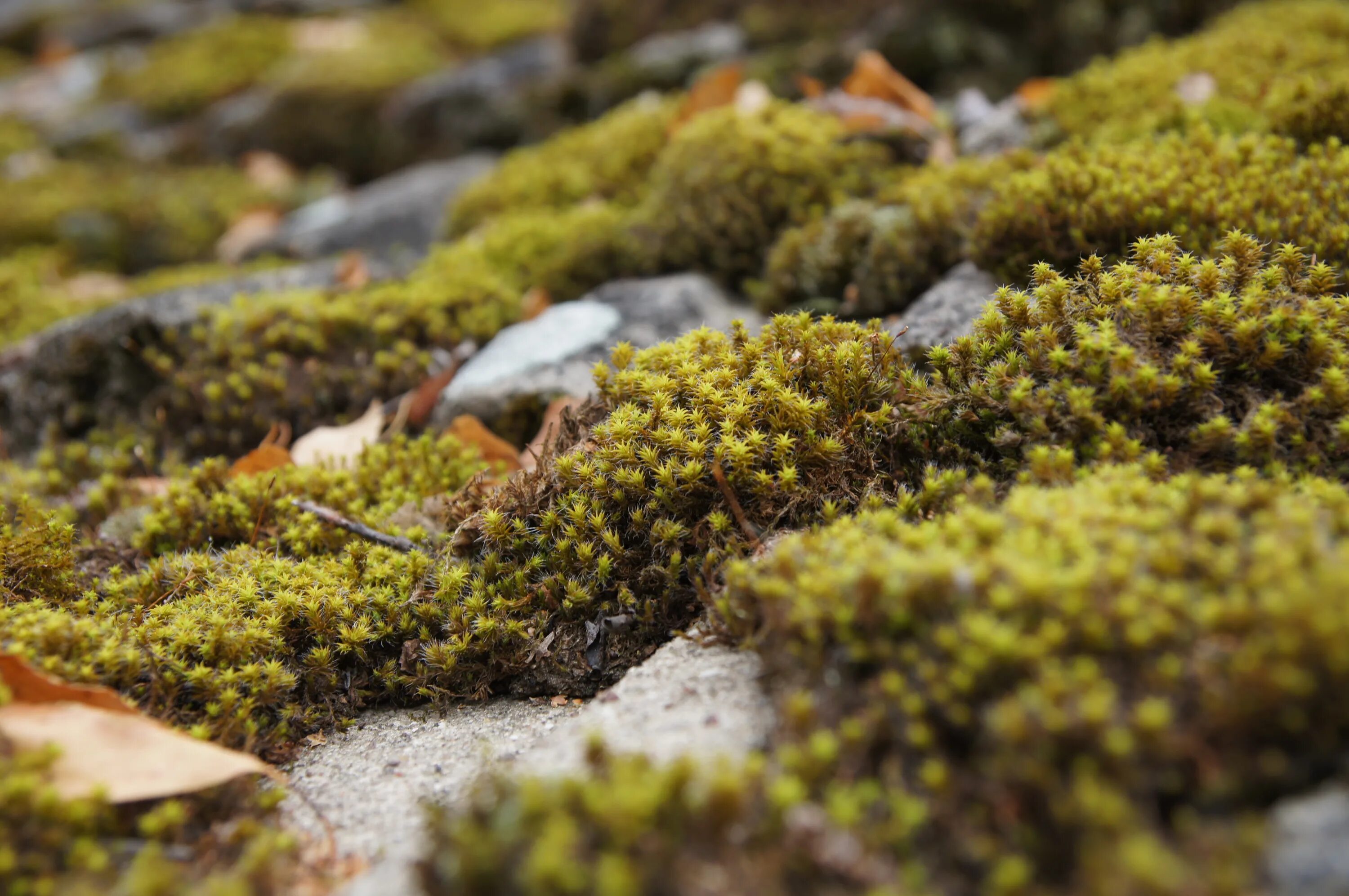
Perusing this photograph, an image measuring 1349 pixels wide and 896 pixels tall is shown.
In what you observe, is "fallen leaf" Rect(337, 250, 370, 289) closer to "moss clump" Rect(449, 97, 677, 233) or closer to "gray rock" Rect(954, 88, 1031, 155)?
"moss clump" Rect(449, 97, 677, 233)

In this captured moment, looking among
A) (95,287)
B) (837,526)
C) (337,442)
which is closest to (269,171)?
(95,287)

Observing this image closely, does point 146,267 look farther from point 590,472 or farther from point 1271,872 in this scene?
point 1271,872

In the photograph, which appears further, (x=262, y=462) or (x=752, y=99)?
(x=752, y=99)

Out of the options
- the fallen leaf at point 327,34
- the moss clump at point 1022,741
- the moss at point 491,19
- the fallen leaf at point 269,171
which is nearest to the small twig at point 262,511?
the moss clump at point 1022,741

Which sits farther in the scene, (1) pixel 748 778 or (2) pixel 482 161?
(2) pixel 482 161

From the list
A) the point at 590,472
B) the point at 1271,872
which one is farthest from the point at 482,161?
the point at 1271,872

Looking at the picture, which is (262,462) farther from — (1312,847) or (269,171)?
(269,171)
